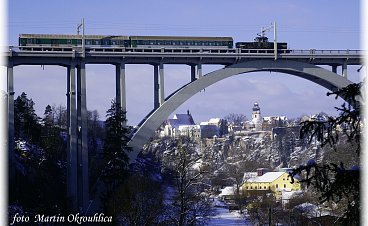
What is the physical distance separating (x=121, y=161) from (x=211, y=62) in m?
6.10

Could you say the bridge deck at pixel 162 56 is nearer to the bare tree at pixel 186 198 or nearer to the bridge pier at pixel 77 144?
the bridge pier at pixel 77 144

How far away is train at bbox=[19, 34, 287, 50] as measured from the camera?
27438mm

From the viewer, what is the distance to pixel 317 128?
630 centimetres

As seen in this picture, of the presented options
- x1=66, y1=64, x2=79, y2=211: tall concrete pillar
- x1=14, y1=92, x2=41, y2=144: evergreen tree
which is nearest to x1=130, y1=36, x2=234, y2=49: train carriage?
x1=66, y1=64, x2=79, y2=211: tall concrete pillar

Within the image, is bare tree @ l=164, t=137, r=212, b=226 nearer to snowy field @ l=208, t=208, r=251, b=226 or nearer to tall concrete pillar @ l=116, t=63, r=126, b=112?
tall concrete pillar @ l=116, t=63, r=126, b=112

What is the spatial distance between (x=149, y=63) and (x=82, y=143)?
4563mm

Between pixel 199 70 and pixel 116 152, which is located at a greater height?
pixel 199 70

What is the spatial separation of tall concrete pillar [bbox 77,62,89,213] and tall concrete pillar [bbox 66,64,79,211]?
10.9 inches

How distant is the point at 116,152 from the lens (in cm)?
2706

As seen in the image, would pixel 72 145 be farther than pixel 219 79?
No

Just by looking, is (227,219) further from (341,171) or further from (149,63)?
(341,171)

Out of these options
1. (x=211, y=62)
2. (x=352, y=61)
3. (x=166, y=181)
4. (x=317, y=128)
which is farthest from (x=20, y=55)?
(x=166, y=181)

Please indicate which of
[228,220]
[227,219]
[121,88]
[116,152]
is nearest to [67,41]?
[121,88]

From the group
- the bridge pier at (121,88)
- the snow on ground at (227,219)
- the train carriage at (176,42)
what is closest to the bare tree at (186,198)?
the bridge pier at (121,88)
